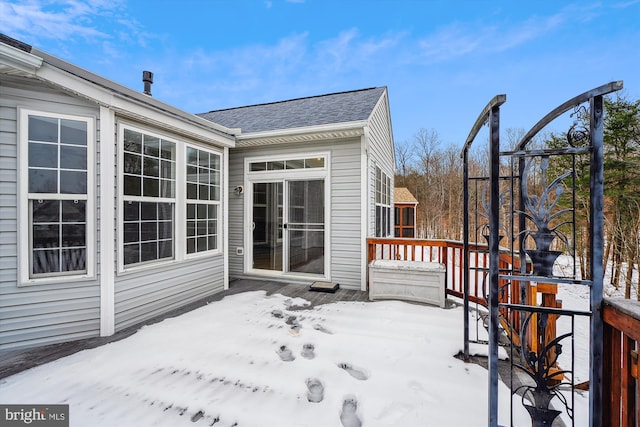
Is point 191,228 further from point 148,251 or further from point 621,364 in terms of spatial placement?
point 621,364

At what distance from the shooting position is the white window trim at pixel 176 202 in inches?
126

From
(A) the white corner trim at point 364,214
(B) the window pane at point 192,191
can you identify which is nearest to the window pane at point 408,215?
(A) the white corner trim at point 364,214

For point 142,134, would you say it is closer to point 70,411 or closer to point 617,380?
point 70,411

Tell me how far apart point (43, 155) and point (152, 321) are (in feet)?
7.19

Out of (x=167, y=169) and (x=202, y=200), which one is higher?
(x=167, y=169)

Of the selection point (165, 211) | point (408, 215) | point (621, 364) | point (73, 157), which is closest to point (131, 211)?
point (165, 211)

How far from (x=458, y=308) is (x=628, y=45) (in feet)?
42.0

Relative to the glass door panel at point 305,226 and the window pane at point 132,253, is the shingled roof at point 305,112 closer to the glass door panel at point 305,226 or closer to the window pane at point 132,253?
the glass door panel at point 305,226

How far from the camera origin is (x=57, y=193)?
285 centimetres

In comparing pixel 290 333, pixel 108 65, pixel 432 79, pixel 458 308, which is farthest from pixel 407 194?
pixel 108 65

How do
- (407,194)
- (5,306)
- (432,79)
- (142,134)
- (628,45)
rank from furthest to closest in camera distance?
(432,79) → (407,194) → (628,45) → (142,134) → (5,306)

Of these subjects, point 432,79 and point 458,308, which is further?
point 432,79

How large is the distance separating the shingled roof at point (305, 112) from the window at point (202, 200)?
1282mm

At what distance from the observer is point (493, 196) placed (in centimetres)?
151
